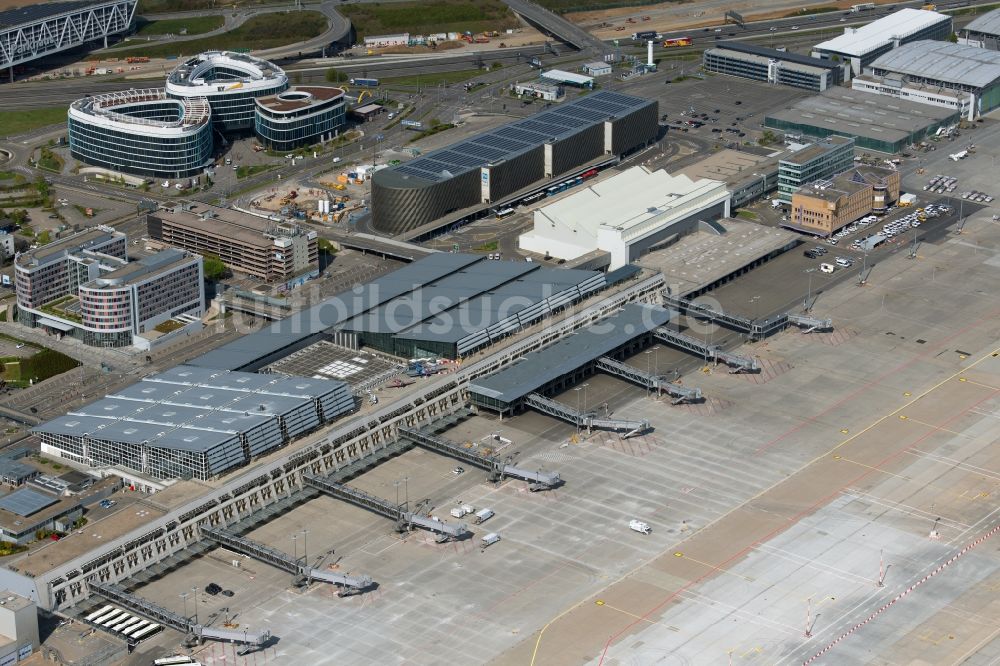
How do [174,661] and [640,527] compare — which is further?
[640,527]

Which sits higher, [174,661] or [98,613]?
[98,613]

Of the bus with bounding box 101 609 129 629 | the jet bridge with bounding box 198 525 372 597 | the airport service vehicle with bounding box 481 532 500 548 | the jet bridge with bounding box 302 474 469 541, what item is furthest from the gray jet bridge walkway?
the airport service vehicle with bounding box 481 532 500 548

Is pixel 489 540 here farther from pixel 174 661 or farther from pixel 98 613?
pixel 98 613

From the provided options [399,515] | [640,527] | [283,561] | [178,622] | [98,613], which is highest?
[399,515]

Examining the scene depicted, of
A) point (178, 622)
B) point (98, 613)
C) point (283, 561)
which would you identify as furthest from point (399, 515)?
point (98, 613)

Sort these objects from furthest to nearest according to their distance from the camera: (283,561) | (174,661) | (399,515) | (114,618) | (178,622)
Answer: (399,515), (283,561), (114,618), (178,622), (174,661)

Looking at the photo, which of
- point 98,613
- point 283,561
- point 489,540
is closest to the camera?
point 98,613

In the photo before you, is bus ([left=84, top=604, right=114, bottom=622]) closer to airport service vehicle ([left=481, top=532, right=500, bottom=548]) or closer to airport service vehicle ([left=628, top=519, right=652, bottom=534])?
airport service vehicle ([left=481, top=532, right=500, bottom=548])
